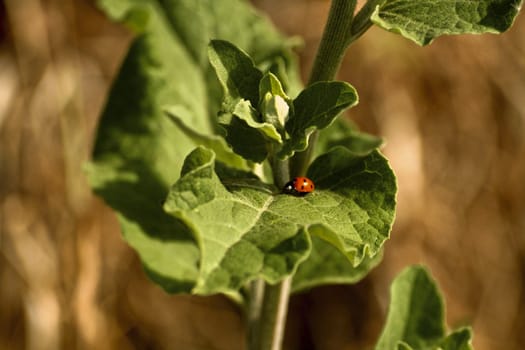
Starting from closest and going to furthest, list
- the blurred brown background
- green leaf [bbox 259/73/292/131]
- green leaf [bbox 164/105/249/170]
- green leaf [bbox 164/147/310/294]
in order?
green leaf [bbox 164/147/310/294] → green leaf [bbox 259/73/292/131] → green leaf [bbox 164/105/249/170] → the blurred brown background

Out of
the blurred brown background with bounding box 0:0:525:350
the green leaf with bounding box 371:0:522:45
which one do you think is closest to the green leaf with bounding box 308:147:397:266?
the green leaf with bounding box 371:0:522:45

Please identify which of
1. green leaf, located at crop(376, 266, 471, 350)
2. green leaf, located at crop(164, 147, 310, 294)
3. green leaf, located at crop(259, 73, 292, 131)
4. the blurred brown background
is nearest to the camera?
green leaf, located at crop(164, 147, 310, 294)

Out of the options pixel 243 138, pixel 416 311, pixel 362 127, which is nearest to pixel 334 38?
pixel 243 138

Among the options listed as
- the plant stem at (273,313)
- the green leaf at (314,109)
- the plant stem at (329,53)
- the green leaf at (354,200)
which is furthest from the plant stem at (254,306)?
the green leaf at (314,109)

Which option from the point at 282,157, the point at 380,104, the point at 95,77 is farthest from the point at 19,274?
the point at 282,157

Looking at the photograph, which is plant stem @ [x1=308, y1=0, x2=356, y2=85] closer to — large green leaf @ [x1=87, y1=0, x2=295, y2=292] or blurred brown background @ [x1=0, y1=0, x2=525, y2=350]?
large green leaf @ [x1=87, y1=0, x2=295, y2=292]

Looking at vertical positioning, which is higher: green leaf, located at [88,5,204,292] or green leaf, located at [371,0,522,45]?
green leaf, located at [371,0,522,45]

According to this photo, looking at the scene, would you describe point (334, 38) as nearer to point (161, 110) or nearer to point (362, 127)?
point (161, 110)

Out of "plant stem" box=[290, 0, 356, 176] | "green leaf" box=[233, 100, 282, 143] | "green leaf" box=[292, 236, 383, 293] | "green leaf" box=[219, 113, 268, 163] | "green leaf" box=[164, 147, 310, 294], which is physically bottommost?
"green leaf" box=[292, 236, 383, 293]

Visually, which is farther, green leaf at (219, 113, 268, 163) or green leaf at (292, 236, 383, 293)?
green leaf at (292, 236, 383, 293)
